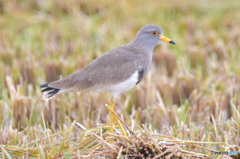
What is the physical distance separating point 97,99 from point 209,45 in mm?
2799

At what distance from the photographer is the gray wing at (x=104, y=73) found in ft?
9.84

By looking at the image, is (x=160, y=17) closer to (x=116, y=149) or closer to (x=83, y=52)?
(x=83, y=52)

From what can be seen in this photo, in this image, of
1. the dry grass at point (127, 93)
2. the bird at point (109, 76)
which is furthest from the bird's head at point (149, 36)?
the dry grass at point (127, 93)

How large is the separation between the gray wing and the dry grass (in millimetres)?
295

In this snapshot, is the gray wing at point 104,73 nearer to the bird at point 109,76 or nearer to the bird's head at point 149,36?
the bird at point 109,76

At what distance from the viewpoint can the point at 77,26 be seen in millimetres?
6715

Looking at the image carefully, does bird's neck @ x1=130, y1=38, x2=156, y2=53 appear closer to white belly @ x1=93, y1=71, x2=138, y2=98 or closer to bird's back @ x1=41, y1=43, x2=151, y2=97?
bird's back @ x1=41, y1=43, x2=151, y2=97

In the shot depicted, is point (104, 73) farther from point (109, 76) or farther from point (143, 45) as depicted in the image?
point (143, 45)

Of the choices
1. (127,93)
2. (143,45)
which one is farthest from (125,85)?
(127,93)

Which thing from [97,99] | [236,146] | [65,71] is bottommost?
[236,146]

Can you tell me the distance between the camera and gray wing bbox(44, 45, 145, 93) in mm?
2998

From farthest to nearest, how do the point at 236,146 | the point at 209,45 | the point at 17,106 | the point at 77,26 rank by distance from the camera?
the point at 77,26, the point at 209,45, the point at 17,106, the point at 236,146

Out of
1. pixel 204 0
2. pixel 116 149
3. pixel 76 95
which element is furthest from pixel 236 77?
pixel 204 0

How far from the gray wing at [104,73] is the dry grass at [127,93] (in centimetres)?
30
